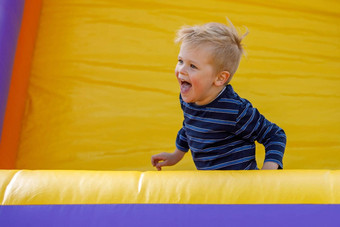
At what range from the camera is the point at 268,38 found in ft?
4.96

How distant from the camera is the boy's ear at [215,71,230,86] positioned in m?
0.81

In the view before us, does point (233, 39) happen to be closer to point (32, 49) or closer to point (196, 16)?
point (196, 16)

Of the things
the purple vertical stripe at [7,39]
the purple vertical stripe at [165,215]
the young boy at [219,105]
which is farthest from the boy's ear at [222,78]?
the purple vertical stripe at [7,39]

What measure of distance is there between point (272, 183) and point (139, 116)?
28.2 inches

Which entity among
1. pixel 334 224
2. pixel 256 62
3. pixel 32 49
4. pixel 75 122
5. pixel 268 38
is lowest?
pixel 75 122

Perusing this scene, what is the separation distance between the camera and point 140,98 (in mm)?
1326

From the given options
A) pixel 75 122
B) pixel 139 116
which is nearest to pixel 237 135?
pixel 139 116

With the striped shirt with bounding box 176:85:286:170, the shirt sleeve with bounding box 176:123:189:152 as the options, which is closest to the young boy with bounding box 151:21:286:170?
the striped shirt with bounding box 176:85:286:170

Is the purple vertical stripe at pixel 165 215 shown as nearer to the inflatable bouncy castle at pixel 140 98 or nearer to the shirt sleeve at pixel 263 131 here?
the inflatable bouncy castle at pixel 140 98

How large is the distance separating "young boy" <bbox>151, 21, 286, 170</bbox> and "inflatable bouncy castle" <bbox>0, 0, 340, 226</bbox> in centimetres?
12

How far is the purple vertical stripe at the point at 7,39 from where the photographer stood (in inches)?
39.3

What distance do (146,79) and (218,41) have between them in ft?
2.03

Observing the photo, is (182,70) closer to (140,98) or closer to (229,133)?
(229,133)

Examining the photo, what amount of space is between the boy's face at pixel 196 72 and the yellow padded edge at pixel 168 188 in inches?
8.2
